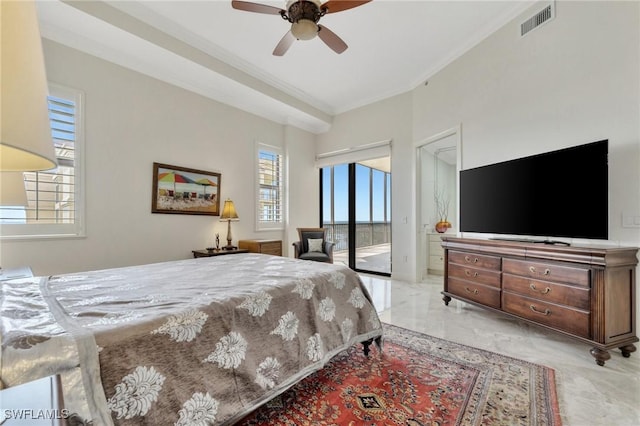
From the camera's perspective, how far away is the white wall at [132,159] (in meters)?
2.96

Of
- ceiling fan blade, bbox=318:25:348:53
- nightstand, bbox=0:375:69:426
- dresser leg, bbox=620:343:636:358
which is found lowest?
dresser leg, bbox=620:343:636:358

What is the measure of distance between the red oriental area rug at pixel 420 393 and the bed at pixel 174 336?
0.20 m

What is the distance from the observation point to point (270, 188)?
525 cm

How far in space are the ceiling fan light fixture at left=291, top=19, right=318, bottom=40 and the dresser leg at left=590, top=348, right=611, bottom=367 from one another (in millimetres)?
3261

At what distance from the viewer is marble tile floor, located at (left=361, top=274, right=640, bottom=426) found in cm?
159

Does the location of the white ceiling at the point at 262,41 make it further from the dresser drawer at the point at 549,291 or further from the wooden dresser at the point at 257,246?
the dresser drawer at the point at 549,291

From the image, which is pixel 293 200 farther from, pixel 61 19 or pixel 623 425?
pixel 623 425

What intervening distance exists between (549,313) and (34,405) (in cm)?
306

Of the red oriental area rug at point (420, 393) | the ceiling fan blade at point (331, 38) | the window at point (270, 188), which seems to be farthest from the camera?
the window at point (270, 188)

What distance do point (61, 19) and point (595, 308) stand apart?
520 centimetres

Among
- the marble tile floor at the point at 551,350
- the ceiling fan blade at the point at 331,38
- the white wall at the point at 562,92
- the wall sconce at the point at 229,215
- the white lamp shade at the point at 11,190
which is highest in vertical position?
the ceiling fan blade at the point at 331,38

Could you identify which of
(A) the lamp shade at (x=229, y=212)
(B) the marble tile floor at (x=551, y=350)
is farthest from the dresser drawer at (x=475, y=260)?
(A) the lamp shade at (x=229, y=212)

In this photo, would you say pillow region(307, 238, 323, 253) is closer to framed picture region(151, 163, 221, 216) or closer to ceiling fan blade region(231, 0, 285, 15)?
framed picture region(151, 163, 221, 216)

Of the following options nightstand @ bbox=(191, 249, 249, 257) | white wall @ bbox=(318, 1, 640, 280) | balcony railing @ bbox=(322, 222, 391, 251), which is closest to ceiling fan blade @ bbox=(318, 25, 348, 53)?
white wall @ bbox=(318, 1, 640, 280)
